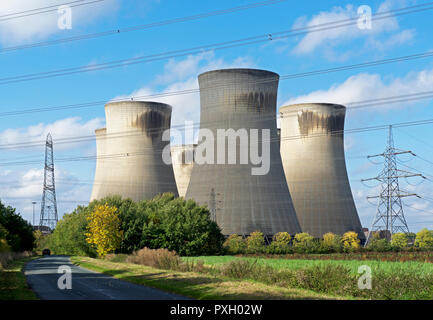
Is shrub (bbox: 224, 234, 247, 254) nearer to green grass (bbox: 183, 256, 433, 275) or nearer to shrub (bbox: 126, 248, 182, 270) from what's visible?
green grass (bbox: 183, 256, 433, 275)

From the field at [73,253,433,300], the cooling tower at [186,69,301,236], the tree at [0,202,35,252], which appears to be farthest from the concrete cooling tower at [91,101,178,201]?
the field at [73,253,433,300]

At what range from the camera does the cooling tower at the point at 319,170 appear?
5022 cm

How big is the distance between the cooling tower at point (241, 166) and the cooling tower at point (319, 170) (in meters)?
6.83

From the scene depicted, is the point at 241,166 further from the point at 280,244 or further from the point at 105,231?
the point at 105,231

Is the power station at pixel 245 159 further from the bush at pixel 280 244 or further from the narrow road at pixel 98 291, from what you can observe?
the narrow road at pixel 98 291

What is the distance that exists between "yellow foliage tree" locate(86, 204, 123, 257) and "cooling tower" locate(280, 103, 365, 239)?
22.3 meters

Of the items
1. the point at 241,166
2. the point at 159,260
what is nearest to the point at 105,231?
the point at 159,260

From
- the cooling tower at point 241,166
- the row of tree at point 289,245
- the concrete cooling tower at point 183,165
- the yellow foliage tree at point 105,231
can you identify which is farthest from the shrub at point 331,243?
the concrete cooling tower at point 183,165

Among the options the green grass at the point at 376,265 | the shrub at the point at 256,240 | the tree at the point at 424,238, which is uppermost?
the green grass at the point at 376,265

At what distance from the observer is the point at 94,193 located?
51719 mm

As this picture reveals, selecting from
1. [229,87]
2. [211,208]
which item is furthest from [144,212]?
[229,87]

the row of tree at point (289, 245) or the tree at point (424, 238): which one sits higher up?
the row of tree at point (289, 245)

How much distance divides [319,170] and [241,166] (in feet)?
33.8
